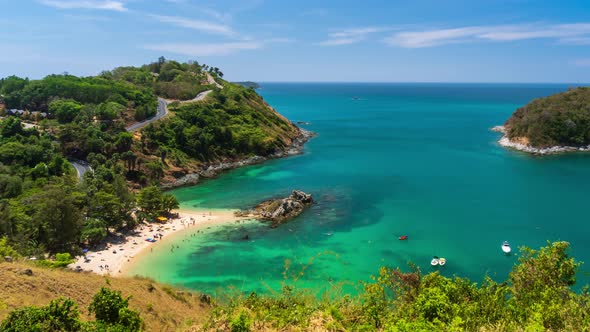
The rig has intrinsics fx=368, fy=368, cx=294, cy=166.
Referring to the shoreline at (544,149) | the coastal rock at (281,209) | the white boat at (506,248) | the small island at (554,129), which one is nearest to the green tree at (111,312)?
the coastal rock at (281,209)

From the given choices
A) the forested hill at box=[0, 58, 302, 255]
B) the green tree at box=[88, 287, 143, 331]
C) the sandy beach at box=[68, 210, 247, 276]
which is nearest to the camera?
the green tree at box=[88, 287, 143, 331]

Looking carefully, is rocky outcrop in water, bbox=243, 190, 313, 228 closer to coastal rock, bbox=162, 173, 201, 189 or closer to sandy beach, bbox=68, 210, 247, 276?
sandy beach, bbox=68, 210, 247, 276

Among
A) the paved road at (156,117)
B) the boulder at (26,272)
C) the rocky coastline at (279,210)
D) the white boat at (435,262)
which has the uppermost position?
the paved road at (156,117)

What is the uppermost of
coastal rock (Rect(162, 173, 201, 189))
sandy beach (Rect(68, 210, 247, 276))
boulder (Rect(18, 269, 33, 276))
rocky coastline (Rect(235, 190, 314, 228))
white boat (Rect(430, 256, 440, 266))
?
boulder (Rect(18, 269, 33, 276))

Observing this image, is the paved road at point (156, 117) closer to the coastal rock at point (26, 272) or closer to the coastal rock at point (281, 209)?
the coastal rock at point (281, 209)

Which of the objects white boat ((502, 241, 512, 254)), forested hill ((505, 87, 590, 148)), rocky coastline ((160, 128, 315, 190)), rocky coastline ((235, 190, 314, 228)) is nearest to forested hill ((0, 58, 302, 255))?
rocky coastline ((160, 128, 315, 190))

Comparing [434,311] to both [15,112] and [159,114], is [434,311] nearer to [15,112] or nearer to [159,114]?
[159,114]

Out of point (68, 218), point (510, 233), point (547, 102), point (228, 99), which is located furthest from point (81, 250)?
point (547, 102)

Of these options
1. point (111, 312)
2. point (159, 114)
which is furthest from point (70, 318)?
point (159, 114)
